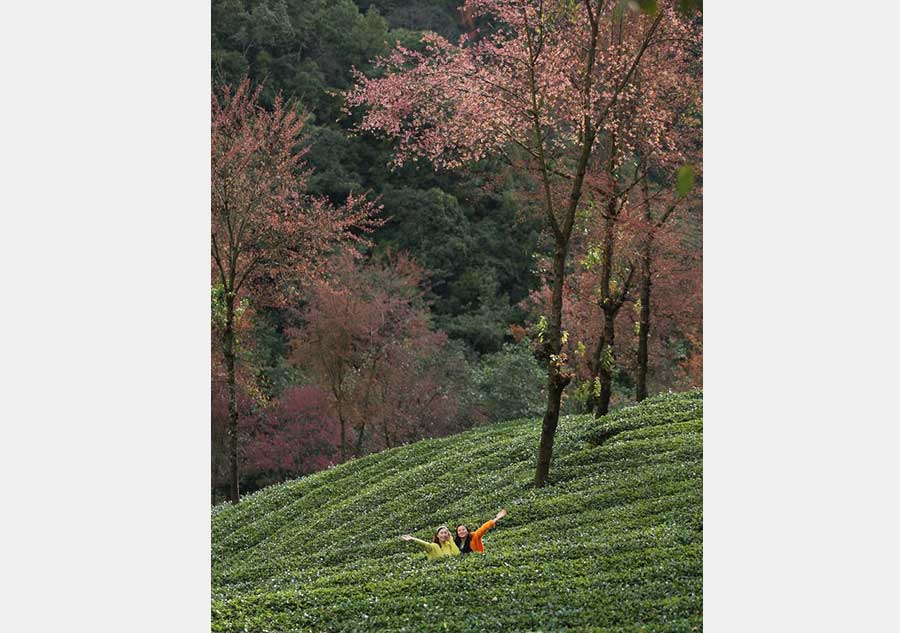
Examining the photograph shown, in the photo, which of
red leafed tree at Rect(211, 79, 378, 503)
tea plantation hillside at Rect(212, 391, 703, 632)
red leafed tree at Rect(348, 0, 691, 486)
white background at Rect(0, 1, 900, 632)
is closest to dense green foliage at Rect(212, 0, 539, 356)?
red leafed tree at Rect(211, 79, 378, 503)

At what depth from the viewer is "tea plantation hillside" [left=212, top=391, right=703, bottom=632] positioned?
4996 millimetres

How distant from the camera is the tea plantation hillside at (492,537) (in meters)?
5.00

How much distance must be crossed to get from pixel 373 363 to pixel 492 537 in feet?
29.4

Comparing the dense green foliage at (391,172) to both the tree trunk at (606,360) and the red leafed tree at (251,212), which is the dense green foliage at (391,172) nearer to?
the red leafed tree at (251,212)

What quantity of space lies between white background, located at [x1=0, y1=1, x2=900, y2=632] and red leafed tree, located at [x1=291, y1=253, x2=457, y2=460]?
11.6 m

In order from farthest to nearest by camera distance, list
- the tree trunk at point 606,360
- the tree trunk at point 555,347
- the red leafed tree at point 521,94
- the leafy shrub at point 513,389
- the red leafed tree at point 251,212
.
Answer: the leafy shrub at point 513,389
the red leafed tree at point 251,212
the tree trunk at point 606,360
the red leafed tree at point 521,94
the tree trunk at point 555,347

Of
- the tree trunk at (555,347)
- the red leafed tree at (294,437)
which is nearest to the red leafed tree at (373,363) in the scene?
the red leafed tree at (294,437)

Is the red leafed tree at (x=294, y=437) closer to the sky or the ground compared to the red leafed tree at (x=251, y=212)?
closer to the ground

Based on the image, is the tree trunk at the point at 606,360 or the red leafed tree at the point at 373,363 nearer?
the tree trunk at the point at 606,360
